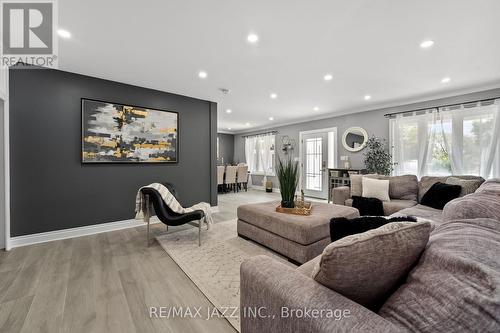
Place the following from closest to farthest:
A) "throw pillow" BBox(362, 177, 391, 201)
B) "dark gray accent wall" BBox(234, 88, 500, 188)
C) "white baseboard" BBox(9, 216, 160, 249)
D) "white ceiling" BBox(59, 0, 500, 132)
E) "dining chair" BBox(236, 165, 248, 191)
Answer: "white ceiling" BBox(59, 0, 500, 132) → "white baseboard" BBox(9, 216, 160, 249) → "throw pillow" BBox(362, 177, 391, 201) → "dark gray accent wall" BBox(234, 88, 500, 188) → "dining chair" BBox(236, 165, 248, 191)

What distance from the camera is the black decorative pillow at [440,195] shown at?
287 centimetres

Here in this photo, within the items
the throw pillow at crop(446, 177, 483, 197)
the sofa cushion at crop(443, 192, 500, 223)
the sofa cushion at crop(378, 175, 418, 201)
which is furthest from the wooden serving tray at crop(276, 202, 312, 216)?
the throw pillow at crop(446, 177, 483, 197)

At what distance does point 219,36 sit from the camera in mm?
2264

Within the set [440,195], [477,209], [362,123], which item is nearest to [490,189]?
[477,209]

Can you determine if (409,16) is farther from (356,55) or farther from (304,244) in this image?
(304,244)

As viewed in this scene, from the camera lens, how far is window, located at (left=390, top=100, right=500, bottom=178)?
11.9 ft

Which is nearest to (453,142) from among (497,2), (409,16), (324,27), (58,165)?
(497,2)

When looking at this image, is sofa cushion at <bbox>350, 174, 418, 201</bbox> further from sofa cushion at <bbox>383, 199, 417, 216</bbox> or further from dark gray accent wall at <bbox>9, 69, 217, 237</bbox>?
dark gray accent wall at <bbox>9, 69, 217, 237</bbox>

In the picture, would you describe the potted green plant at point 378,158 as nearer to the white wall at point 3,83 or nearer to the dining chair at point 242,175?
the dining chair at point 242,175

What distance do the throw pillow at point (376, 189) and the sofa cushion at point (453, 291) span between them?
2905mm

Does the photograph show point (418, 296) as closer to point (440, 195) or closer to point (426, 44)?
point (426, 44)

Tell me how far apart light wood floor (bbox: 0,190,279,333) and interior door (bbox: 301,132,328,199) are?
4.90m

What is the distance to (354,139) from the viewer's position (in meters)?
5.46

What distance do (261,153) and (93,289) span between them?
22.4ft
